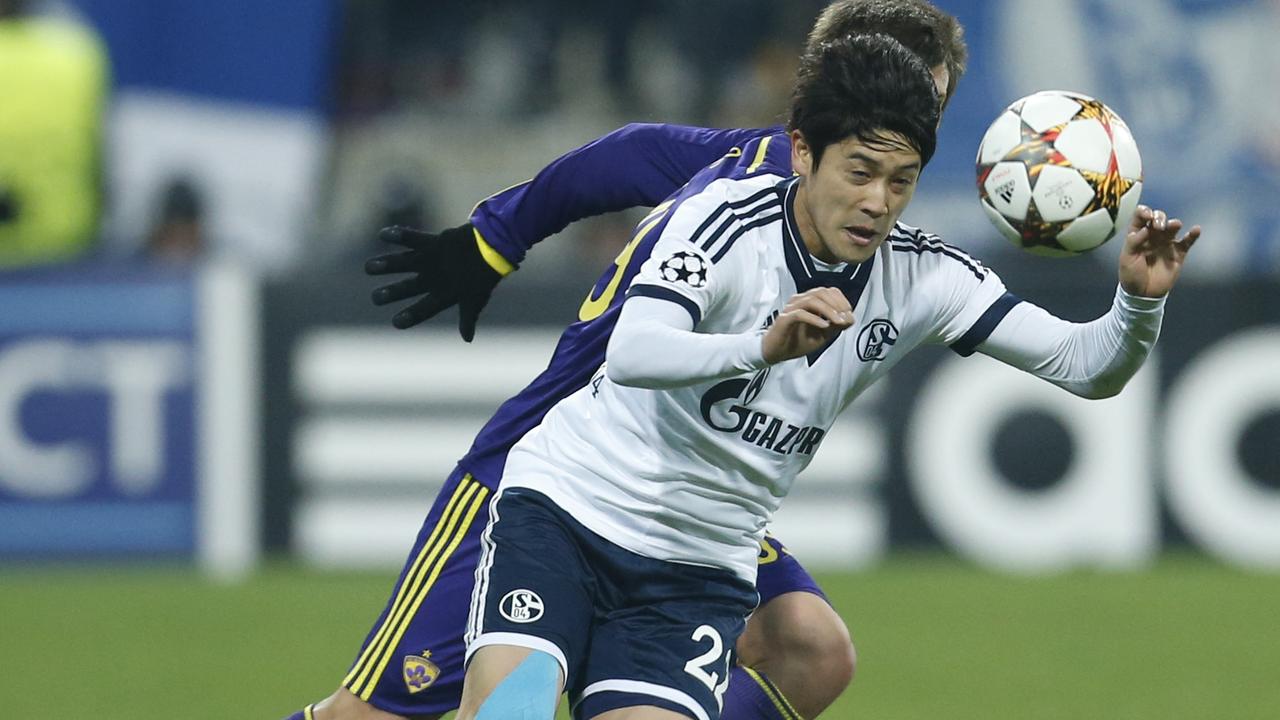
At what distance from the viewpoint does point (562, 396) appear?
4336 mm

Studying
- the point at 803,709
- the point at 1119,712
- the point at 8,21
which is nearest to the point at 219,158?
the point at 8,21

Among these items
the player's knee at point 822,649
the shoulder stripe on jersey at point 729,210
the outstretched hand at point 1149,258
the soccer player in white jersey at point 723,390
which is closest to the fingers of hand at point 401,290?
the soccer player in white jersey at point 723,390

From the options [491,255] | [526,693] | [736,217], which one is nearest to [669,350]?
[736,217]

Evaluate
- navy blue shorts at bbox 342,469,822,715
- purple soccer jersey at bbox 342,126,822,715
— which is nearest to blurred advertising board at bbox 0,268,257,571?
purple soccer jersey at bbox 342,126,822,715

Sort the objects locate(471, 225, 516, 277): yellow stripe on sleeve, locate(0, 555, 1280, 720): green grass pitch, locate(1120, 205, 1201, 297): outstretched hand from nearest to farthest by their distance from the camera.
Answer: locate(1120, 205, 1201, 297): outstretched hand → locate(471, 225, 516, 277): yellow stripe on sleeve → locate(0, 555, 1280, 720): green grass pitch

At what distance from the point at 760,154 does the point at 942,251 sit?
1.44 ft

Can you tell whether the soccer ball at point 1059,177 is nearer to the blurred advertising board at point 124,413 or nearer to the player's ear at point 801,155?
the player's ear at point 801,155

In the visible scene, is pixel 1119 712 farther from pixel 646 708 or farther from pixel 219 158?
pixel 219 158

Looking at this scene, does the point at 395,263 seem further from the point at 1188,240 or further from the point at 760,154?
the point at 1188,240

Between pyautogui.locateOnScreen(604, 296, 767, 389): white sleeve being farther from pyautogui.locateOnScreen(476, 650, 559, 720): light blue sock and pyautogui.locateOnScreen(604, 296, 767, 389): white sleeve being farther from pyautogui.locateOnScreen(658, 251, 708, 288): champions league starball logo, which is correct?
pyautogui.locateOnScreen(476, 650, 559, 720): light blue sock

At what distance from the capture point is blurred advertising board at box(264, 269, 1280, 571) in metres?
8.98

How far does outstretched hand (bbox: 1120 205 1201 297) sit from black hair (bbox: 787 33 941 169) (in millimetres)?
403

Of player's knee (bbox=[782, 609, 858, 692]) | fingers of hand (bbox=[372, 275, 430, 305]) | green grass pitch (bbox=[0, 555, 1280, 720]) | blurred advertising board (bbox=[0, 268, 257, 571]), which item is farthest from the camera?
blurred advertising board (bbox=[0, 268, 257, 571])

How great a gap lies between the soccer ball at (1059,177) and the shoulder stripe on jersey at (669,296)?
729 mm
